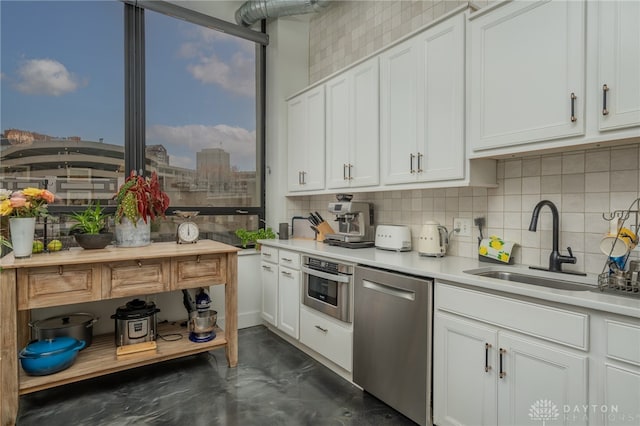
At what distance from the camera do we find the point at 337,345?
254cm

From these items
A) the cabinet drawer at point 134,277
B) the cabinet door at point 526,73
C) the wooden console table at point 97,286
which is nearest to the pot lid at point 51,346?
the wooden console table at point 97,286

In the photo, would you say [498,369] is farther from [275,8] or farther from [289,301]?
[275,8]

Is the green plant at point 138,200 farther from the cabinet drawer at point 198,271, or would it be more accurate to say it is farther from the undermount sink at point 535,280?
the undermount sink at point 535,280

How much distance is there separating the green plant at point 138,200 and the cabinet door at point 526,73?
2303mm

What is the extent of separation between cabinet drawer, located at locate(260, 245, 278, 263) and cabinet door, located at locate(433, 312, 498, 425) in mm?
1759

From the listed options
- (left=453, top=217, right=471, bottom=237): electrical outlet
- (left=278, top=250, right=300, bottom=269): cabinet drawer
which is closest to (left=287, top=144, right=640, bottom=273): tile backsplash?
(left=453, top=217, right=471, bottom=237): electrical outlet

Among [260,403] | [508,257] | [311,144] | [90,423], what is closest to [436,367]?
[508,257]

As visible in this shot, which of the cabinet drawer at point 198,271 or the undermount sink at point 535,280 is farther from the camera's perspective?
the cabinet drawer at point 198,271

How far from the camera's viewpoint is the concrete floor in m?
2.07

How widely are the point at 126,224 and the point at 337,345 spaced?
1806mm

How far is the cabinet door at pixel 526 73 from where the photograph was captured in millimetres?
1625

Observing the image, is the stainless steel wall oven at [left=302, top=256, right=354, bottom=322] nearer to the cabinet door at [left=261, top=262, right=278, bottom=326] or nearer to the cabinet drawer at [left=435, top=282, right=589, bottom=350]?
the cabinet door at [left=261, top=262, right=278, bottom=326]

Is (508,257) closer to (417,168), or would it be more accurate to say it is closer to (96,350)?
(417,168)

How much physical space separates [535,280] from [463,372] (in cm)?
62
